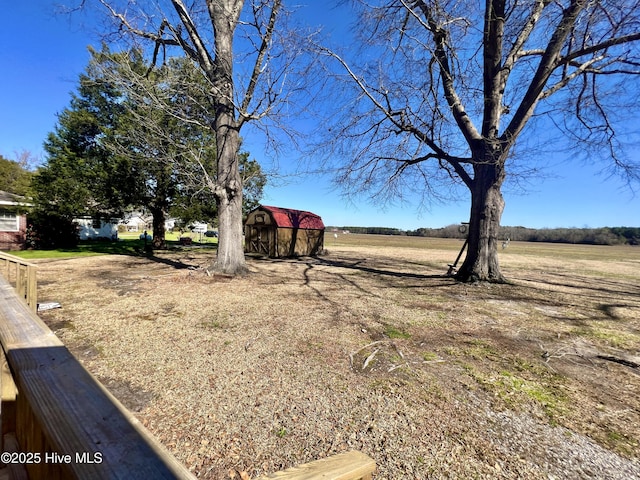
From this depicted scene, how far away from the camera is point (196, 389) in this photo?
3062 mm

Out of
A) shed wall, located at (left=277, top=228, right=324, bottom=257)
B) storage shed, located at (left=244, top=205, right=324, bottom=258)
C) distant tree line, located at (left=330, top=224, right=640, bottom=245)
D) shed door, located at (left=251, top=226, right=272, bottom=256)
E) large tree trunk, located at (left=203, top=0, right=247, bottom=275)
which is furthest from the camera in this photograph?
distant tree line, located at (left=330, top=224, right=640, bottom=245)

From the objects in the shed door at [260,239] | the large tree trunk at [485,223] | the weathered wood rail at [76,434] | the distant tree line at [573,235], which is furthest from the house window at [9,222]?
the distant tree line at [573,235]

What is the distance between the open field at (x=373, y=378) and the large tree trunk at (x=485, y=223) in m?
2.12

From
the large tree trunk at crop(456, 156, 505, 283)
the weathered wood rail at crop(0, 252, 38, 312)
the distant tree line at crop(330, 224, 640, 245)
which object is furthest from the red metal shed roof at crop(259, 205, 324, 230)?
the distant tree line at crop(330, 224, 640, 245)

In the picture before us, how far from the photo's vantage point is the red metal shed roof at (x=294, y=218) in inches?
645

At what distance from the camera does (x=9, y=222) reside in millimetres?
15766

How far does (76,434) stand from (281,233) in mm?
15545

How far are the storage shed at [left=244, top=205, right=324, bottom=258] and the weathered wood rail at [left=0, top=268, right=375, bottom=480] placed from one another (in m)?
14.8

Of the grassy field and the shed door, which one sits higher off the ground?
the shed door

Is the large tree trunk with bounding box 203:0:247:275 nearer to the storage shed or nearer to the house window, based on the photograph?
the storage shed

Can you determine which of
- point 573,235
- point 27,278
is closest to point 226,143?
point 27,278

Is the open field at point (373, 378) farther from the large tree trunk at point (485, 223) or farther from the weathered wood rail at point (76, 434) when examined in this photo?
the large tree trunk at point (485, 223)

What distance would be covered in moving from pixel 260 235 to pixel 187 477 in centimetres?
1683

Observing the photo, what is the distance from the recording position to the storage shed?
53.1ft
